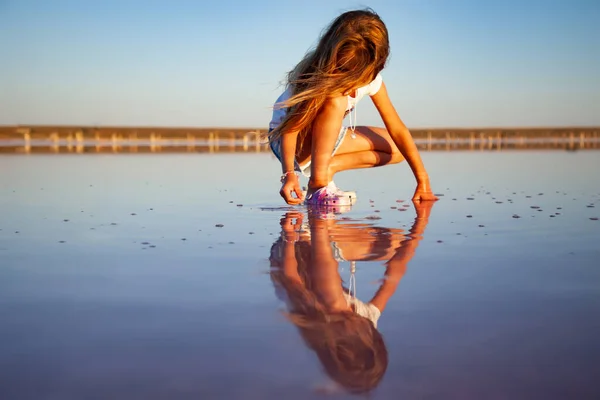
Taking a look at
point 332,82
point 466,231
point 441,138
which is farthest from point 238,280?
point 441,138

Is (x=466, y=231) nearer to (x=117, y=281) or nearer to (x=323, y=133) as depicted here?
(x=323, y=133)

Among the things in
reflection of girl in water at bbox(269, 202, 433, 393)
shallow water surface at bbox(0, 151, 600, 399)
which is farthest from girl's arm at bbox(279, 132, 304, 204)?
reflection of girl in water at bbox(269, 202, 433, 393)

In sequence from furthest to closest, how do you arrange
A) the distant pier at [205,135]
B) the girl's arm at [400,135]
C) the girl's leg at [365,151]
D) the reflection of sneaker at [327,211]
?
1. the distant pier at [205,135]
2. the girl's leg at [365,151]
3. the girl's arm at [400,135]
4. the reflection of sneaker at [327,211]

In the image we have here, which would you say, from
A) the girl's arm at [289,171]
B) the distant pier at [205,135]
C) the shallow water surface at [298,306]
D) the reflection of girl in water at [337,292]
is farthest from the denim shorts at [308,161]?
the distant pier at [205,135]

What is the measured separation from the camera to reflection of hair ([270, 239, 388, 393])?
1121mm

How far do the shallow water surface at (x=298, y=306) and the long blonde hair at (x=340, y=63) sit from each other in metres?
0.70

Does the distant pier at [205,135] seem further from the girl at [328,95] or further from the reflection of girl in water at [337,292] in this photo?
the reflection of girl in water at [337,292]

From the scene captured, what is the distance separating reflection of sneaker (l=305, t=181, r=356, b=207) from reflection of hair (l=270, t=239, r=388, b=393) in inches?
86.8

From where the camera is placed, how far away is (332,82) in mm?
3852

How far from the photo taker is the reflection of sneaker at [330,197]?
13.0ft

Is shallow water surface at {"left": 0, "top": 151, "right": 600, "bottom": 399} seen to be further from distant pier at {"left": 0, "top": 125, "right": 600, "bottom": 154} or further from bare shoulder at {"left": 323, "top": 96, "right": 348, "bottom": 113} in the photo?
distant pier at {"left": 0, "top": 125, "right": 600, "bottom": 154}

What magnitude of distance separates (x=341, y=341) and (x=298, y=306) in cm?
31

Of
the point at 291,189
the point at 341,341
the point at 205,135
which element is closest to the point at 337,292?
the point at 341,341

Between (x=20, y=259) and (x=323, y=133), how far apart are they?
2053 millimetres
